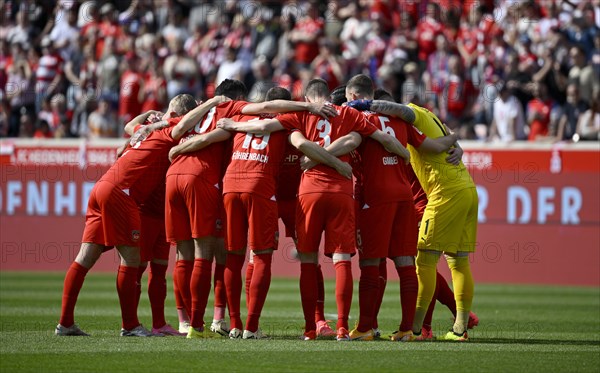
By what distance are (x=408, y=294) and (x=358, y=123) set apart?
180 cm

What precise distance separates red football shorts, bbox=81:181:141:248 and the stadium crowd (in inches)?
454


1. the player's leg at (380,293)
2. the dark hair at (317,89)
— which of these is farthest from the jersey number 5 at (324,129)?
the player's leg at (380,293)

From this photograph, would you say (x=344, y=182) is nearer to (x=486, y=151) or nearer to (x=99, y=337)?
(x=99, y=337)

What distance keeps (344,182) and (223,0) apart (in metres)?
16.8

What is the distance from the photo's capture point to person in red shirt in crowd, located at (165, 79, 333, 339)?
1091 centimetres

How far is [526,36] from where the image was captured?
74.3 feet

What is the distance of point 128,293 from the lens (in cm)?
1102

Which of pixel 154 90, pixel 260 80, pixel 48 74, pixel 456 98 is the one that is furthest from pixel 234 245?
pixel 48 74

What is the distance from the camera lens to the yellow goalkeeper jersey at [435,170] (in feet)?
37.3

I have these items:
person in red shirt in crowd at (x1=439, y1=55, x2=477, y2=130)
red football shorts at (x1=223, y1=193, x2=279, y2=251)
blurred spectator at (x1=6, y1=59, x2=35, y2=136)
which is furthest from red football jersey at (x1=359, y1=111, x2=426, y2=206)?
blurred spectator at (x1=6, y1=59, x2=35, y2=136)

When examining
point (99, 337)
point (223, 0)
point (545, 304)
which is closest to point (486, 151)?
point (545, 304)

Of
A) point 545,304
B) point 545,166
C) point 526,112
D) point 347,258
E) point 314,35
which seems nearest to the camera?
point 347,258

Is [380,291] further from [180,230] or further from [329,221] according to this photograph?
[180,230]

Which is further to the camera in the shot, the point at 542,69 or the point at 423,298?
the point at 542,69
